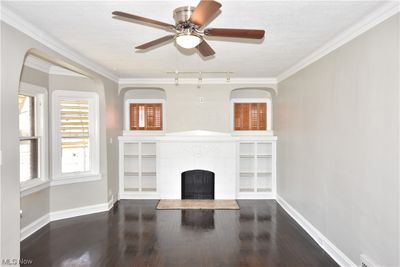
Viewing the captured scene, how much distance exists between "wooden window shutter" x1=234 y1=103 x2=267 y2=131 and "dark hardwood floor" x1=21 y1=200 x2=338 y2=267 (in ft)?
6.55

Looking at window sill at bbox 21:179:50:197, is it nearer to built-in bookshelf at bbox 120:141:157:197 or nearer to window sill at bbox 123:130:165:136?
built-in bookshelf at bbox 120:141:157:197

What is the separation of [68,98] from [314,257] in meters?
4.52

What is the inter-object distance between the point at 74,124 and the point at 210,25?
128 inches

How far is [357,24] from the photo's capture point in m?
2.65

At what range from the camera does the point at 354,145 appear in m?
2.81

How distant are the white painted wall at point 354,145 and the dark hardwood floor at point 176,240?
0.56 m

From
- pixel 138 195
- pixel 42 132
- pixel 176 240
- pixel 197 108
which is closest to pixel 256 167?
pixel 197 108

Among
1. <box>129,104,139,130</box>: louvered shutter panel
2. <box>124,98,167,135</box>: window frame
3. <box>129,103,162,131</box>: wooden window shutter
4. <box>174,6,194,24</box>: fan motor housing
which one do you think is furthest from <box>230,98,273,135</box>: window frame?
<box>174,6,194,24</box>: fan motor housing

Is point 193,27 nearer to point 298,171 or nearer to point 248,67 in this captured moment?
point 248,67

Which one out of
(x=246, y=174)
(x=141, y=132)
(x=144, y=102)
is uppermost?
(x=144, y=102)

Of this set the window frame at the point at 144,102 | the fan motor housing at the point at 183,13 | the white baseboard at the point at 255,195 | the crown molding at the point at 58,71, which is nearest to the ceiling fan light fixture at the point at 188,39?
the fan motor housing at the point at 183,13

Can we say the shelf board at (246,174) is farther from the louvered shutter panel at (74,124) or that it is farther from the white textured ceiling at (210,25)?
the louvered shutter panel at (74,124)

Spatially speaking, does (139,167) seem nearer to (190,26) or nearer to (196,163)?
(196,163)

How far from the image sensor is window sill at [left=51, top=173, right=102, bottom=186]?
4.52m
